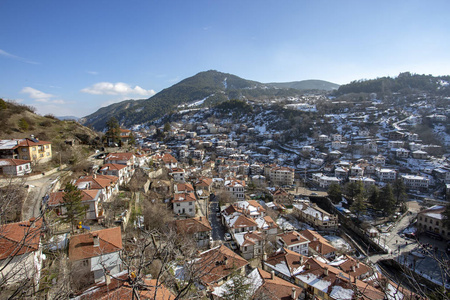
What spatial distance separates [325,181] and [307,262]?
90.8ft

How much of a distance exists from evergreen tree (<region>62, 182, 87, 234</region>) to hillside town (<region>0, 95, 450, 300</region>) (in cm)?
5

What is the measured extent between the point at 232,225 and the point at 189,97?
5019 inches

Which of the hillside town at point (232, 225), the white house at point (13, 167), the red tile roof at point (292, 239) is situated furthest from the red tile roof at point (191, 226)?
the white house at point (13, 167)

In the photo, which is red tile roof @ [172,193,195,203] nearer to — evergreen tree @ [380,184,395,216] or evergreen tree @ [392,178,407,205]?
evergreen tree @ [380,184,395,216]

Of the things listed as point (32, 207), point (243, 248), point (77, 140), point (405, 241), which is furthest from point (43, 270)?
point (405, 241)

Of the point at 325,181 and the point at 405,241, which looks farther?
the point at 325,181

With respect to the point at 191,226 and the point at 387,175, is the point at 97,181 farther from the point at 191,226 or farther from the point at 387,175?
the point at 387,175

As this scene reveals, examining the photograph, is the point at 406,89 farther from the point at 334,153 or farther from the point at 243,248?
the point at 243,248

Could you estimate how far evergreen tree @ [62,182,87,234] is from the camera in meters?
11.5

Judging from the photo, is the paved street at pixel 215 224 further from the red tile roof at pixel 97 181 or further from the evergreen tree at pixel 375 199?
the evergreen tree at pixel 375 199

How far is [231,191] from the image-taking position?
3027 centimetres

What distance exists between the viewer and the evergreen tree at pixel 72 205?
11.5m

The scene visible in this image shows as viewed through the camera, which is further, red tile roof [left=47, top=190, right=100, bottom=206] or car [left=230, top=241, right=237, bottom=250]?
car [left=230, top=241, right=237, bottom=250]

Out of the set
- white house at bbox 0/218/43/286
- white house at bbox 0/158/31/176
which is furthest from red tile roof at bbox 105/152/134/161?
white house at bbox 0/218/43/286
